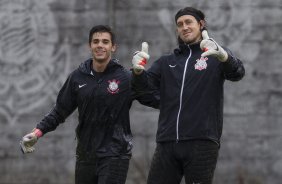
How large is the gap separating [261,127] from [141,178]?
5.86 ft

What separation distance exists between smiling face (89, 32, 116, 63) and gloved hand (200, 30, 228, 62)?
52.7 inches

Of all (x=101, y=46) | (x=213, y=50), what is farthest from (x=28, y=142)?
(x=213, y=50)

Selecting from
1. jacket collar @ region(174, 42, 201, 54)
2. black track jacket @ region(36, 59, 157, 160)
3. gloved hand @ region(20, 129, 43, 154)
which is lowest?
gloved hand @ region(20, 129, 43, 154)

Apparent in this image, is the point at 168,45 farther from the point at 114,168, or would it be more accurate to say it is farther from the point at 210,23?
the point at 114,168

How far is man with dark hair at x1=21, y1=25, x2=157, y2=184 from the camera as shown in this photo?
7301mm

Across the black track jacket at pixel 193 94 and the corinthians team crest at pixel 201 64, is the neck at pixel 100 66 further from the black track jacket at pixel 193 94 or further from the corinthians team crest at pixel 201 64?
the corinthians team crest at pixel 201 64

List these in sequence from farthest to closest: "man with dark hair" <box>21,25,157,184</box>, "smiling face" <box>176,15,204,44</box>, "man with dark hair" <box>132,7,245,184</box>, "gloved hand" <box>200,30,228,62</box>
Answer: "man with dark hair" <box>21,25,157,184</box> < "smiling face" <box>176,15,204,44</box> < "man with dark hair" <box>132,7,245,184</box> < "gloved hand" <box>200,30,228,62</box>

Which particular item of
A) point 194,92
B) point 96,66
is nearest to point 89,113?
point 96,66

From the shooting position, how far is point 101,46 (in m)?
7.43

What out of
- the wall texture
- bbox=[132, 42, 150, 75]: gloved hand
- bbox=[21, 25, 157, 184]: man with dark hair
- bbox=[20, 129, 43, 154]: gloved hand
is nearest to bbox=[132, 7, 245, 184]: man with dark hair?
bbox=[132, 42, 150, 75]: gloved hand

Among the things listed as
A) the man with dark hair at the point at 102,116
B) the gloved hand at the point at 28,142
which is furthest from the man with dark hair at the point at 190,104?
the gloved hand at the point at 28,142

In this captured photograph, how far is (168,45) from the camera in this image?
1086 cm

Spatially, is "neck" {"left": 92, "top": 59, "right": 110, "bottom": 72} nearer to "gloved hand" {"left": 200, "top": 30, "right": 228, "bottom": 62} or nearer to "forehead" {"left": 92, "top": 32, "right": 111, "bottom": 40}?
"forehead" {"left": 92, "top": 32, "right": 111, "bottom": 40}

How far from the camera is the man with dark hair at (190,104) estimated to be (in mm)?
6543
